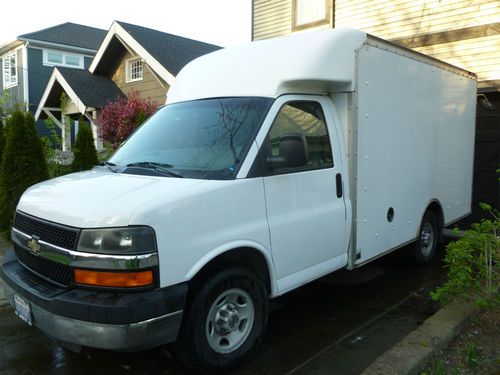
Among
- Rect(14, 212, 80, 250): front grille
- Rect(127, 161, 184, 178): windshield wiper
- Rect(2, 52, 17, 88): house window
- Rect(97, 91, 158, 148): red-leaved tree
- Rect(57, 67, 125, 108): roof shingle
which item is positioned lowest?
Rect(14, 212, 80, 250): front grille

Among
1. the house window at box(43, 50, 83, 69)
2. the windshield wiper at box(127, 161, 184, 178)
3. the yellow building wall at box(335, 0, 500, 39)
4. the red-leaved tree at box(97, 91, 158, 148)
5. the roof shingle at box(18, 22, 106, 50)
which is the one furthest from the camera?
the house window at box(43, 50, 83, 69)

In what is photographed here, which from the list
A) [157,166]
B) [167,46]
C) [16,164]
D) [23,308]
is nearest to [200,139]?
[157,166]

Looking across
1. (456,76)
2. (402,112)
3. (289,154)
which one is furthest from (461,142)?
(289,154)

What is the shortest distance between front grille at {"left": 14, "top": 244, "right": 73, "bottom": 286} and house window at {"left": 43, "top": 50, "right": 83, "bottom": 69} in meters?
24.8

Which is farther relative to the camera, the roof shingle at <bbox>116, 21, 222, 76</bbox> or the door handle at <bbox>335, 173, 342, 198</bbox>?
the roof shingle at <bbox>116, 21, 222, 76</bbox>

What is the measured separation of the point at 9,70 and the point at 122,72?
13.0 metres

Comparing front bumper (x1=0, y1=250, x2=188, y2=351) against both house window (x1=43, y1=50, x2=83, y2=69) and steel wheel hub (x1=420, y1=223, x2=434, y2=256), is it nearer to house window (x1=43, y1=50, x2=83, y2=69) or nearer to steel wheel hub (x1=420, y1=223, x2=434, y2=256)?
steel wheel hub (x1=420, y1=223, x2=434, y2=256)

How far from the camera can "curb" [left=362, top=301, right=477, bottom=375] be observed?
10.2ft

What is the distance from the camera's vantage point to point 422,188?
18.6ft

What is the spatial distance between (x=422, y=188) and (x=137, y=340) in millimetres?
4121

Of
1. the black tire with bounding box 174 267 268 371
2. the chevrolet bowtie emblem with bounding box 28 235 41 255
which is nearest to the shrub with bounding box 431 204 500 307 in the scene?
the black tire with bounding box 174 267 268 371

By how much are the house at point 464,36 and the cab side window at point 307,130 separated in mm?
5110

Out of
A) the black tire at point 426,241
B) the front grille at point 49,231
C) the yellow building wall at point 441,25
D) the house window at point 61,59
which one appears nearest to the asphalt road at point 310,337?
the black tire at point 426,241

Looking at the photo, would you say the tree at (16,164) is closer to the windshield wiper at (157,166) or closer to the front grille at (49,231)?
the front grille at (49,231)
